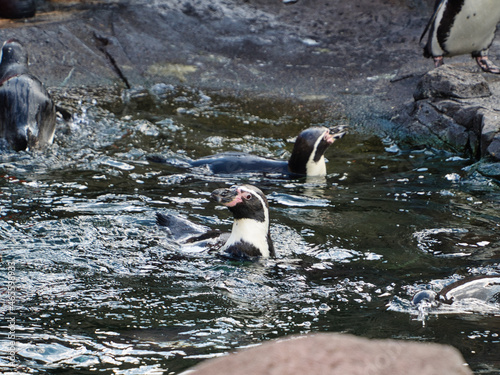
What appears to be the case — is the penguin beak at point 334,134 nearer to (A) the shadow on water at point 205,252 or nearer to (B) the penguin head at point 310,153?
(B) the penguin head at point 310,153

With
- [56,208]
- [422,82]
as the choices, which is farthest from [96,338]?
[422,82]

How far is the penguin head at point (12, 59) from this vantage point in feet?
24.2

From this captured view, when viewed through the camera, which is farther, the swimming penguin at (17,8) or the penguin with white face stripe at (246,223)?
the swimming penguin at (17,8)

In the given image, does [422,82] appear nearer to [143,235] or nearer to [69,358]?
[143,235]

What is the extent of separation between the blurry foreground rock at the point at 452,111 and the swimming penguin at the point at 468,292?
321cm

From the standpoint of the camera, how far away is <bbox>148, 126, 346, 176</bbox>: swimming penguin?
5.98 meters

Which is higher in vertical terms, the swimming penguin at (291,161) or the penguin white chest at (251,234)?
the swimming penguin at (291,161)

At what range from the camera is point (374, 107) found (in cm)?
805

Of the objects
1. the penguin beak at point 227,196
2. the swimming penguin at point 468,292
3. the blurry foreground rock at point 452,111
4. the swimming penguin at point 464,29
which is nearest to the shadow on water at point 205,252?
the swimming penguin at point 468,292

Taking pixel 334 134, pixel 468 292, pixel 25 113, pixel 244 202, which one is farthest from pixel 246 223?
pixel 25 113

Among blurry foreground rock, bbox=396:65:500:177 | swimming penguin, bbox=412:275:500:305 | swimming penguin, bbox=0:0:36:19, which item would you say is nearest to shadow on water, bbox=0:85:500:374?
swimming penguin, bbox=412:275:500:305

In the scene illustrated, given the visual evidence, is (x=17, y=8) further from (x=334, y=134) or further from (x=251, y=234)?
(x=251, y=234)

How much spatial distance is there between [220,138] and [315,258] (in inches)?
124

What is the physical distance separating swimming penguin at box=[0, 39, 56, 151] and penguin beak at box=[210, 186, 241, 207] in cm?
284
